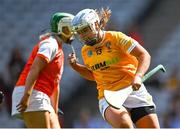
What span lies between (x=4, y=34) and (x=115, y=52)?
25.2 feet

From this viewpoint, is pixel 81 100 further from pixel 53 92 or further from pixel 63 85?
pixel 53 92

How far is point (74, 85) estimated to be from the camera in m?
13.0

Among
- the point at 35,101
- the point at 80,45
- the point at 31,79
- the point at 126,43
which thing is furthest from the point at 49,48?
the point at 80,45

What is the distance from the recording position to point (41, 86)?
710cm

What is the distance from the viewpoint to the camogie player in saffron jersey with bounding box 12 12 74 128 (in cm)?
691

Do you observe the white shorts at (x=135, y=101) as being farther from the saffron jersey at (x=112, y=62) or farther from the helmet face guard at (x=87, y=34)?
the helmet face guard at (x=87, y=34)

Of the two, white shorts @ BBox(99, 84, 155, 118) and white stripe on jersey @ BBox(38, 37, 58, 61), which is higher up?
white stripe on jersey @ BBox(38, 37, 58, 61)

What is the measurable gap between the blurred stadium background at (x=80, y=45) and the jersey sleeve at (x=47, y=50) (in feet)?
13.4

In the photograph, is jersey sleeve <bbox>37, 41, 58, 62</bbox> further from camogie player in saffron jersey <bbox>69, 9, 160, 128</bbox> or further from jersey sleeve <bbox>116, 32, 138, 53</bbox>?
jersey sleeve <bbox>116, 32, 138, 53</bbox>

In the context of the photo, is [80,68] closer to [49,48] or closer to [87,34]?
[49,48]

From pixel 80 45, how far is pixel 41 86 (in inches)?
244

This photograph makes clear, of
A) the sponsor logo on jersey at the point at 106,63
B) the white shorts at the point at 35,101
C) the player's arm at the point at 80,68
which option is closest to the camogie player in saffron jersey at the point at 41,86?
the white shorts at the point at 35,101

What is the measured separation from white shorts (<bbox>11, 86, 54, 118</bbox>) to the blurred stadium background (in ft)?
12.9

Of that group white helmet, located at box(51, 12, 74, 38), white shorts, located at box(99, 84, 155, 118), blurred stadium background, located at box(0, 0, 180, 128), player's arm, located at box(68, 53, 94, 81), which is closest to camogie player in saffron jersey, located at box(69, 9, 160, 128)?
white shorts, located at box(99, 84, 155, 118)
